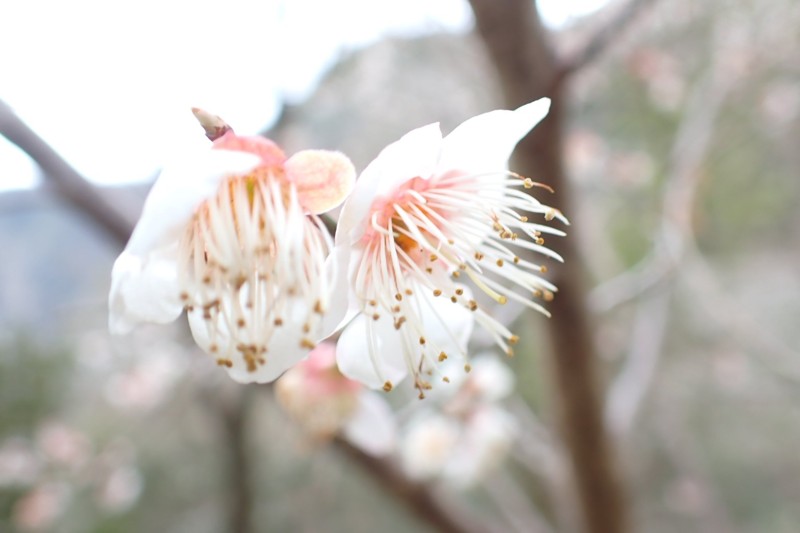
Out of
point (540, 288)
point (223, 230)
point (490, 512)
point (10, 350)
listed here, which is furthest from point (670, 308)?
point (10, 350)

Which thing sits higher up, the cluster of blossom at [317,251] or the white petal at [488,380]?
the cluster of blossom at [317,251]

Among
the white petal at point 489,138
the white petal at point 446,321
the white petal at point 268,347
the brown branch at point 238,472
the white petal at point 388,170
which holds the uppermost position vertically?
the white petal at point 388,170

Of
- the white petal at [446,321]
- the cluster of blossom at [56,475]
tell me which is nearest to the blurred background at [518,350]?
the cluster of blossom at [56,475]

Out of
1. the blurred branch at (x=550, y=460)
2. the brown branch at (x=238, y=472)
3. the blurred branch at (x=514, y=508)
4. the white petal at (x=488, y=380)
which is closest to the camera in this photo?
the blurred branch at (x=550, y=460)

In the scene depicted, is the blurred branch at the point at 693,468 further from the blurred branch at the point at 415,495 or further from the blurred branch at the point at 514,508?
the blurred branch at the point at 415,495

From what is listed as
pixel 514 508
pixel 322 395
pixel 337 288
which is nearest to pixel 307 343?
pixel 337 288

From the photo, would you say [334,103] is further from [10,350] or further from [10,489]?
[10,489]

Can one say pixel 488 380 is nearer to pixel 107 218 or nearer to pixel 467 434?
pixel 467 434
